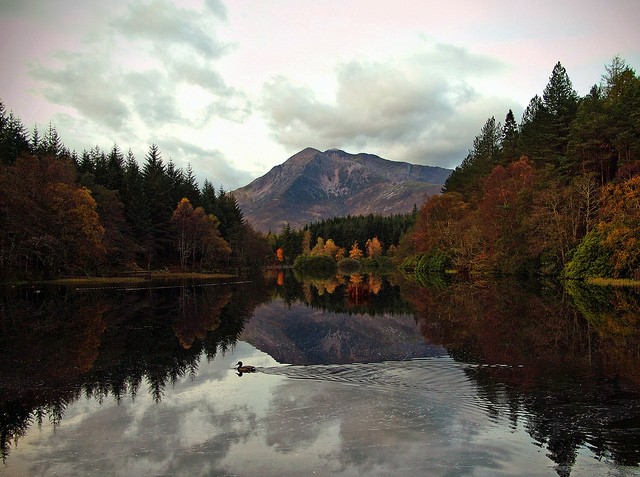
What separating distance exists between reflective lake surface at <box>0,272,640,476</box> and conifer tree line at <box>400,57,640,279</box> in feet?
80.5

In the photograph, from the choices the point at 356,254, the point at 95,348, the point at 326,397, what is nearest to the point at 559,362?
the point at 326,397

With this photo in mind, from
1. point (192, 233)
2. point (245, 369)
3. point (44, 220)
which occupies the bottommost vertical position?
point (245, 369)

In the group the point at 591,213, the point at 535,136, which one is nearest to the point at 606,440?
the point at 591,213

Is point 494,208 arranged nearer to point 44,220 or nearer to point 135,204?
point 44,220

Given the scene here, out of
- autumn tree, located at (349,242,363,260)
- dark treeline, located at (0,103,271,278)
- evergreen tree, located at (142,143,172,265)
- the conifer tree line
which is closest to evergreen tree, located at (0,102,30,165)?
dark treeline, located at (0,103,271,278)

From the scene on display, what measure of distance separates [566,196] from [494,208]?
13534 mm

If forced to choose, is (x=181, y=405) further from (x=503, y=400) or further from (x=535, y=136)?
(x=535, y=136)

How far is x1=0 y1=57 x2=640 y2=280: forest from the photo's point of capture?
179 feet

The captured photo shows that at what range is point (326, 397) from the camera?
1452cm

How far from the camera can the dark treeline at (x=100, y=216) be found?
204 ft

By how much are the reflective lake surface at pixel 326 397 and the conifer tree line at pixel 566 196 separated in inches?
967

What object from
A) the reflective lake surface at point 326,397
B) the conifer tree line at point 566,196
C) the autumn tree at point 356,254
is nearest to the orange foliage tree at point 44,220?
the reflective lake surface at point 326,397

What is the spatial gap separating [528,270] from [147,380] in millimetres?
60852

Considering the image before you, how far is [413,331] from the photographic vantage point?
27.6 meters
